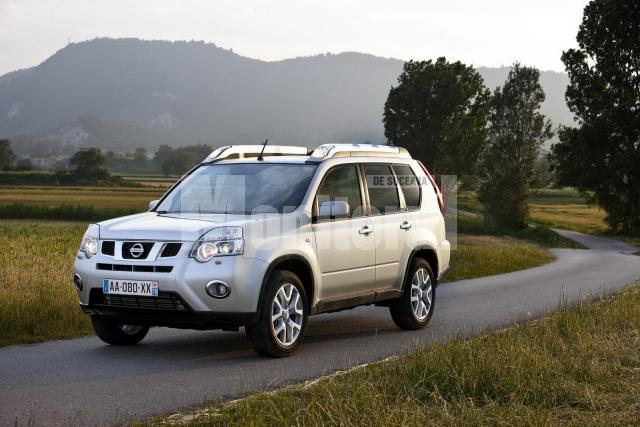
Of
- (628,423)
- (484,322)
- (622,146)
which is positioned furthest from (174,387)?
(622,146)

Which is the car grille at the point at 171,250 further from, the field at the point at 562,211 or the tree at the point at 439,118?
the tree at the point at 439,118

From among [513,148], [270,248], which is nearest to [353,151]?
[270,248]

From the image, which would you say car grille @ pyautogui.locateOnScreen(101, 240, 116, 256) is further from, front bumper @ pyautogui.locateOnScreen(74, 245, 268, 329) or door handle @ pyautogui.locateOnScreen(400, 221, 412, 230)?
door handle @ pyautogui.locateOnScreen(400, 221, 412, 230)

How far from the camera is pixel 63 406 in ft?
22.3

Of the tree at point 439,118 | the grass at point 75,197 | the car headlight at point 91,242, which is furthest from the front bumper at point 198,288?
the tree at point 439,118

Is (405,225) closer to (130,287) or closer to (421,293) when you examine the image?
(421,293)

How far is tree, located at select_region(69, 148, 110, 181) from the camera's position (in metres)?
106

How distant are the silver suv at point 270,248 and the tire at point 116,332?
0.05 ft

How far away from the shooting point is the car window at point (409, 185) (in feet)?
36.7

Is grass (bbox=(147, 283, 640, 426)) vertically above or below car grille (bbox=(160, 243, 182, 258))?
below

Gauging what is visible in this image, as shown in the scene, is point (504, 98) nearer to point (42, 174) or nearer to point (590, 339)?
point (42, 174)

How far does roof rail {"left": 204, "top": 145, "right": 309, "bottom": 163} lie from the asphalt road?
2.08 m

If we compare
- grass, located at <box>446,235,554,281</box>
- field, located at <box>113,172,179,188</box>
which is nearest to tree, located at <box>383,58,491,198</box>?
field, located at <box>113,172,179,188</box>

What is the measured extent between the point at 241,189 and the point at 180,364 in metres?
1.97
